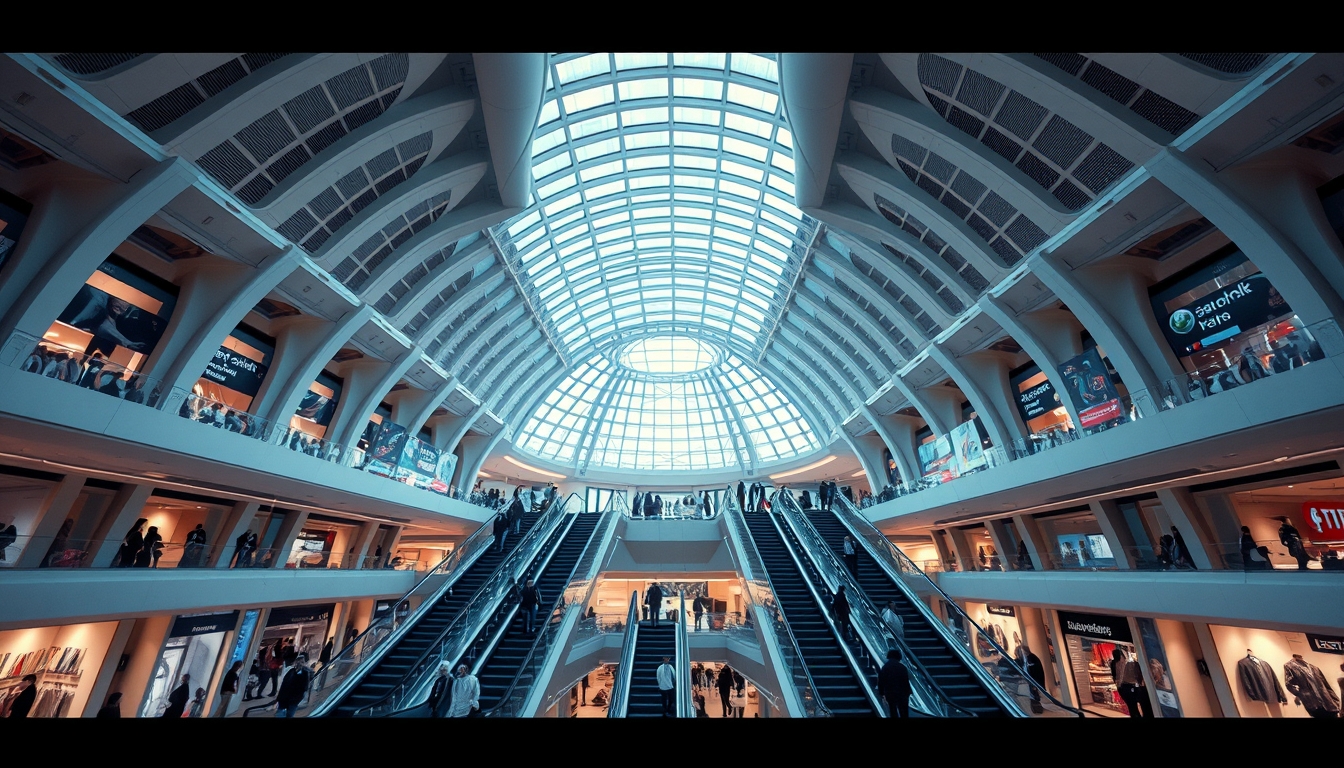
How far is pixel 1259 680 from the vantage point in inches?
519

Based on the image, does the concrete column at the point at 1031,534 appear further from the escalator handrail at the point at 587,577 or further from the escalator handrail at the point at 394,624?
the escalator handrail at the point at 394,624

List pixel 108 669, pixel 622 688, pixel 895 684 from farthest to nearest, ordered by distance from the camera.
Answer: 1. pixel 108 669
2. pixel 622 688
3. pixel 895 684

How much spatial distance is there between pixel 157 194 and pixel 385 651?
9.81 meters

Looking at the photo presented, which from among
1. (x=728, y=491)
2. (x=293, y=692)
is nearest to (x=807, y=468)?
(x=728, y=491)

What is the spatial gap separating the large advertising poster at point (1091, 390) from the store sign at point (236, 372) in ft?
76.3

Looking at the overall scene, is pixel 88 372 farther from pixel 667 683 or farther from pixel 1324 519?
pixel 1324 519

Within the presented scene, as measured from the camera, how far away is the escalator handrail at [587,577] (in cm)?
904

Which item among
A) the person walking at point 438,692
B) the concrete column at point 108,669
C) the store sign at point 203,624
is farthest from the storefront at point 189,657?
the person walking at point 438,692

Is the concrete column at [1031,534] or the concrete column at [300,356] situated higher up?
the concrete column at [300,356]

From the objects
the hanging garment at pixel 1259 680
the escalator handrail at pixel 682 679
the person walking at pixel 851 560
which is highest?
the person walking at pixel 851 560

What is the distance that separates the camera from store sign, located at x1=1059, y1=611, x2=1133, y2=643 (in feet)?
53.8

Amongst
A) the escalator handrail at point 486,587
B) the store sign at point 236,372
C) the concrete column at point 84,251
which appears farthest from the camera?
the store sign at point 236,372

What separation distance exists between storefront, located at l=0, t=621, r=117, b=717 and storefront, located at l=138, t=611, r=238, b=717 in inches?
48.7

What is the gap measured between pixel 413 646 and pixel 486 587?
200 centimetres
